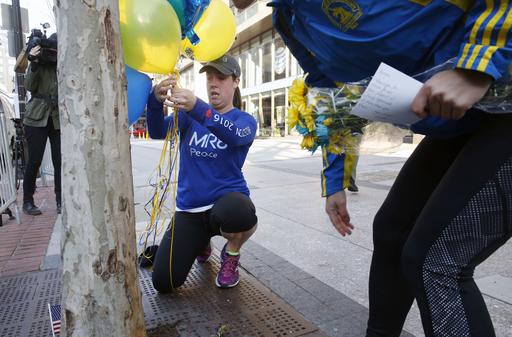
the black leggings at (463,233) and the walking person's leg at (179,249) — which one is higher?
the black leggings at (463,233)

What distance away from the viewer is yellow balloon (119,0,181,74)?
1678 mm

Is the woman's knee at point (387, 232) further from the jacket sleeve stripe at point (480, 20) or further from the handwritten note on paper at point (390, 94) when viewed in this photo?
the jacket sleeve stripe at point (480, 20)

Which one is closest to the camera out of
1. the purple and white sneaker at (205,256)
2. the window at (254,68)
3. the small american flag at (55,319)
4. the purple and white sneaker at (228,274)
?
the small american flag at (55,319)

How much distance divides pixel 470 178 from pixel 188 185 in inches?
67.2

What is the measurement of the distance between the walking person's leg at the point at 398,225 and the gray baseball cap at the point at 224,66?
1.33 meters

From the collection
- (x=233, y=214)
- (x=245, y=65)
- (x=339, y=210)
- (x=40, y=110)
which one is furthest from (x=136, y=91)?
(x=245, y=65)

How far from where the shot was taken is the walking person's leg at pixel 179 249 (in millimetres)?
2240

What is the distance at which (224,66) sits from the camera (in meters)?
2.41

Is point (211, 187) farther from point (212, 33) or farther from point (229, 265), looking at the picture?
point (212, 33)

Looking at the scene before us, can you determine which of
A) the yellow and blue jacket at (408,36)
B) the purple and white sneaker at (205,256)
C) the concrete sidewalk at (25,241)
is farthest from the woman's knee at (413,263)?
the concrete sidewalk at (25,241)

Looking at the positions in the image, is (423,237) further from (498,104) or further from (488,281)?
(488,281)

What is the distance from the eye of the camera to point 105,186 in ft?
4.40

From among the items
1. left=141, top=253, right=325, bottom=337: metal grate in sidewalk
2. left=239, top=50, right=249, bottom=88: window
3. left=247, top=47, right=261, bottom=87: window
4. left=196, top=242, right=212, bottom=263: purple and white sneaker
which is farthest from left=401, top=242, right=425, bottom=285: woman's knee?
left=239, top=50, right=249, bottom=88: window

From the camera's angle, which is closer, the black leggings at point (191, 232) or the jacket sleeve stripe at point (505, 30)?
the jacket sleeve stripe at point (505, 30)
